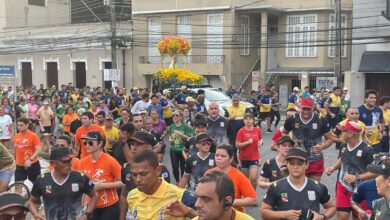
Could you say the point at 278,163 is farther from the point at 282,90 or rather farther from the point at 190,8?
the point at 190,8

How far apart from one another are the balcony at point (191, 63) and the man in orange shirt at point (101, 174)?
28.6 m

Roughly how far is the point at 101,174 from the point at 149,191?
2.04m

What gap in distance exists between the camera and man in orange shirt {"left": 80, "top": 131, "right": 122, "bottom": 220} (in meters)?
5.98

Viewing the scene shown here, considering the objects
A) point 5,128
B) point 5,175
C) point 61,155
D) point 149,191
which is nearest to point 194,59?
point 5,128

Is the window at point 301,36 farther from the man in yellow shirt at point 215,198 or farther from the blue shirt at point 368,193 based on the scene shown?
the man in yellow shirt at point 215,198

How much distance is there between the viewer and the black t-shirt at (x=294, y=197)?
482cm

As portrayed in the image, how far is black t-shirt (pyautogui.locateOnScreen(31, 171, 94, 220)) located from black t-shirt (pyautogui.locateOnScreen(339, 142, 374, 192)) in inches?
139

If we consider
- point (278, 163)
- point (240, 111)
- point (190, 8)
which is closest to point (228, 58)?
point (190, 8)

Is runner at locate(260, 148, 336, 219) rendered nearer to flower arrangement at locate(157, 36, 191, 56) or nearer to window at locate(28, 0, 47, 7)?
flower arrangement at locate(157, 36, 191, 56)

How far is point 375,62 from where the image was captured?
2602 cm

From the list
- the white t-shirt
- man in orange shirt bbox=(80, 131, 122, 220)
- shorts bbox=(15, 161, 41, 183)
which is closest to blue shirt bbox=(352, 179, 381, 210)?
man in orange shirt bbox=(80, 131, 122, 220)

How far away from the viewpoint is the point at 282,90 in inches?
1222

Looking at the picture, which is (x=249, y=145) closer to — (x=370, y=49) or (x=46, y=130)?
(x=46, y=130)

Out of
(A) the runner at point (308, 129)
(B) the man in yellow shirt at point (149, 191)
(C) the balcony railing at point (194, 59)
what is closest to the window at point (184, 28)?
(C) the balcony railing at point (194, 59)
